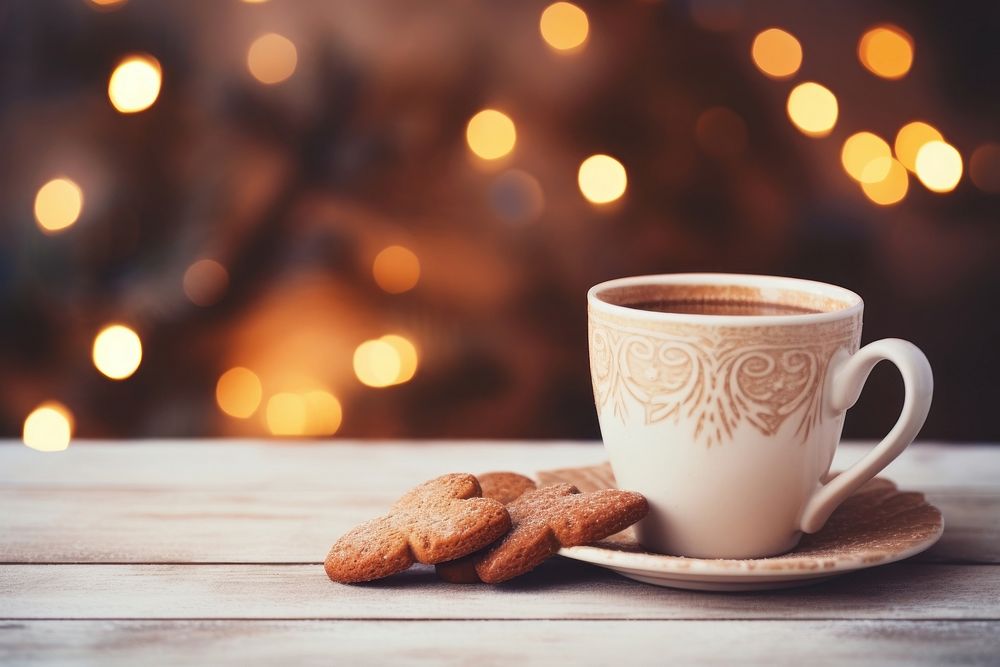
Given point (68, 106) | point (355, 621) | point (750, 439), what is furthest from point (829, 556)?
point (68, 106)

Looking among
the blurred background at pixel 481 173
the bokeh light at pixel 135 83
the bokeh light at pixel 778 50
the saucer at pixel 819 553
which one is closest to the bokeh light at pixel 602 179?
the blurred background at pixel 481 173

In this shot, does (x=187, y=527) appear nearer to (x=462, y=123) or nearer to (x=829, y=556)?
Result: (x=829, y=556)

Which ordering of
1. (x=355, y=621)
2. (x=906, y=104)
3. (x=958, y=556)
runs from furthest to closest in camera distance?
(x=906, y=104)
(x=958, y=556)
(x=355, y=621)

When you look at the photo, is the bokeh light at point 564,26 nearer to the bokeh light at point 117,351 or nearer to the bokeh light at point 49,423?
the bokeh light at point 117,351

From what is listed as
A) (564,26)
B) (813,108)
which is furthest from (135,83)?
(813,108)

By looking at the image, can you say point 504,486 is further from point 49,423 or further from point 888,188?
point 49,423

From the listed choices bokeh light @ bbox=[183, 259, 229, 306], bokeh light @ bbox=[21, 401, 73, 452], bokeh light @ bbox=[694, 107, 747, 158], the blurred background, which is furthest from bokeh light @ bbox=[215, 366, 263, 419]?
bokeh light @ bbox=[694, 107, 747, 158]
